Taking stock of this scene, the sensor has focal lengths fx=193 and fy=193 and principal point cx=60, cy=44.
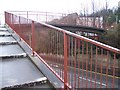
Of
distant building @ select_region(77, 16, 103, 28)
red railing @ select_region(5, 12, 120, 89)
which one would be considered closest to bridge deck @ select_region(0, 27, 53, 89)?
red railing @ select_region(5, 12, 120, 89)

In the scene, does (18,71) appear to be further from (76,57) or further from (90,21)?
(90,21)

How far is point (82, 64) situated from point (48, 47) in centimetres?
124

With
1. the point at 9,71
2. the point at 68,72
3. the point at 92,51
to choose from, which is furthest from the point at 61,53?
the point at 9,71

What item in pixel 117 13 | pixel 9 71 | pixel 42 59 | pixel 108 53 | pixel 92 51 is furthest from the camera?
pixel 117 13

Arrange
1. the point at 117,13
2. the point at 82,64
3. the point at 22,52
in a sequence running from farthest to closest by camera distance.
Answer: the point at 117,13, the point at 22,52, the point at 82,64

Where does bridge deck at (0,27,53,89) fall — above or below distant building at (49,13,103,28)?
below

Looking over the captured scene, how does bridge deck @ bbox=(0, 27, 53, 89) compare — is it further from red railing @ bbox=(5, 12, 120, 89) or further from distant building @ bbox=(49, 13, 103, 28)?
distant building @ bbox=(49, 13, 103, 28)

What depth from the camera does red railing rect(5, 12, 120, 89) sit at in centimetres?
246

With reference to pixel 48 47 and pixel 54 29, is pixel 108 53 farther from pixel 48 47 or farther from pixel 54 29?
pixel 48 47

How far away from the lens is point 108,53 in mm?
2271

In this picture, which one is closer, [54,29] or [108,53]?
[108,53]

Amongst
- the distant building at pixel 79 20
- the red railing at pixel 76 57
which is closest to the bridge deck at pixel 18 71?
the red railing at pixel 76 57

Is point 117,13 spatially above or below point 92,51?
above

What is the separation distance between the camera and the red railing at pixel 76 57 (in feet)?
8.09
